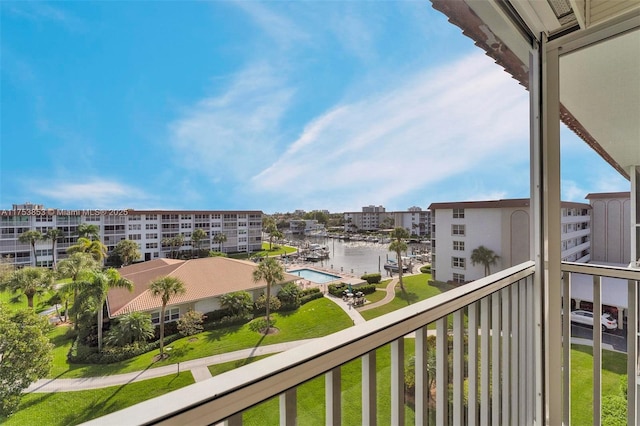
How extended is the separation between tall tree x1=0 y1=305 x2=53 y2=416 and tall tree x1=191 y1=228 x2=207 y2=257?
0.29 m

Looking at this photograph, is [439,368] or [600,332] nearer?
[439,368]

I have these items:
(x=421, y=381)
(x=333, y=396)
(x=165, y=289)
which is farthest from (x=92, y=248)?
(x=421, y=381)

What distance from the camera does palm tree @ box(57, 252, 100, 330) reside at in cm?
55

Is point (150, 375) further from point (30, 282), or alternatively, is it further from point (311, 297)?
point (311, 297)

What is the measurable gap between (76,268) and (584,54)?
2.89m

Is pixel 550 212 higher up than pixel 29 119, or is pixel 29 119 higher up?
pixel 29 119

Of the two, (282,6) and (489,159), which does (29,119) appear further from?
(489,159)

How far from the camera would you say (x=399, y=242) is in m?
1.11

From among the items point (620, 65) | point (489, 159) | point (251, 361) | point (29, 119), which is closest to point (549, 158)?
point (489, 159)

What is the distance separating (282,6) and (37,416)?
100cm

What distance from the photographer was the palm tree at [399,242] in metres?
1.07

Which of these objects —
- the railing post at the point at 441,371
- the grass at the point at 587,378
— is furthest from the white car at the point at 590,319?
the railing post at the point at 441,371

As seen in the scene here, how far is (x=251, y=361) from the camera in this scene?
62 cm

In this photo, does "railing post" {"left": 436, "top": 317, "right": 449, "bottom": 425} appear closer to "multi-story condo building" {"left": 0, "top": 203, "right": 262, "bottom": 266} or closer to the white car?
"multi-story condo building" {"left": 0, "top": 203, "right": 262, "bottom": 266}
